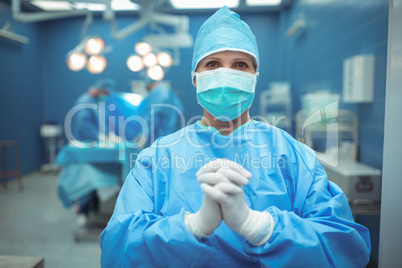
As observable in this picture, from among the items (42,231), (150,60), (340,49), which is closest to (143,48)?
(150,60)

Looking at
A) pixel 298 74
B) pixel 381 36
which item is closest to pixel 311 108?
pixel 381 36

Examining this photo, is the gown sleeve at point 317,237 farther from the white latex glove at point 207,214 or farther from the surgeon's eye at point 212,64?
→ the surgeon's eye at point 212,64

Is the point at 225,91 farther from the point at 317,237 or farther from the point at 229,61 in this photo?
the point at 317,237

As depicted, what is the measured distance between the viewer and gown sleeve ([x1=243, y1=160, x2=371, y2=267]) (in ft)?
2.62

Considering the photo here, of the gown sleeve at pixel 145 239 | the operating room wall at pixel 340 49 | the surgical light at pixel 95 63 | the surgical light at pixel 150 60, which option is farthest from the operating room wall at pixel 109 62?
the gown sleeve at pixel 145 239

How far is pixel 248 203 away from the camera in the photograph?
967 mm

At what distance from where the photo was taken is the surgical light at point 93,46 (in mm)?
2973

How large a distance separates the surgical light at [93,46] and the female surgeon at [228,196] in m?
2.13

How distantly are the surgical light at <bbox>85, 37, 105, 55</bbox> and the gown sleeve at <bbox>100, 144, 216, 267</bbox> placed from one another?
229 centimetres

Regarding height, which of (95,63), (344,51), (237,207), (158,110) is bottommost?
(237,207)

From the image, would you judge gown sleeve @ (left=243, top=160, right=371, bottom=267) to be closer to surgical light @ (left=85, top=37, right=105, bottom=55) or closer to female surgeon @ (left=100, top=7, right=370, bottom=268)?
female surgeon @ (left=100, top=7, right=370, bottom=268)

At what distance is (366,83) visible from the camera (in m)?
2.34

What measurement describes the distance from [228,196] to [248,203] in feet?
0.76

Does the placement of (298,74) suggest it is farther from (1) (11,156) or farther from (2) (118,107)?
(1) (11,156)
